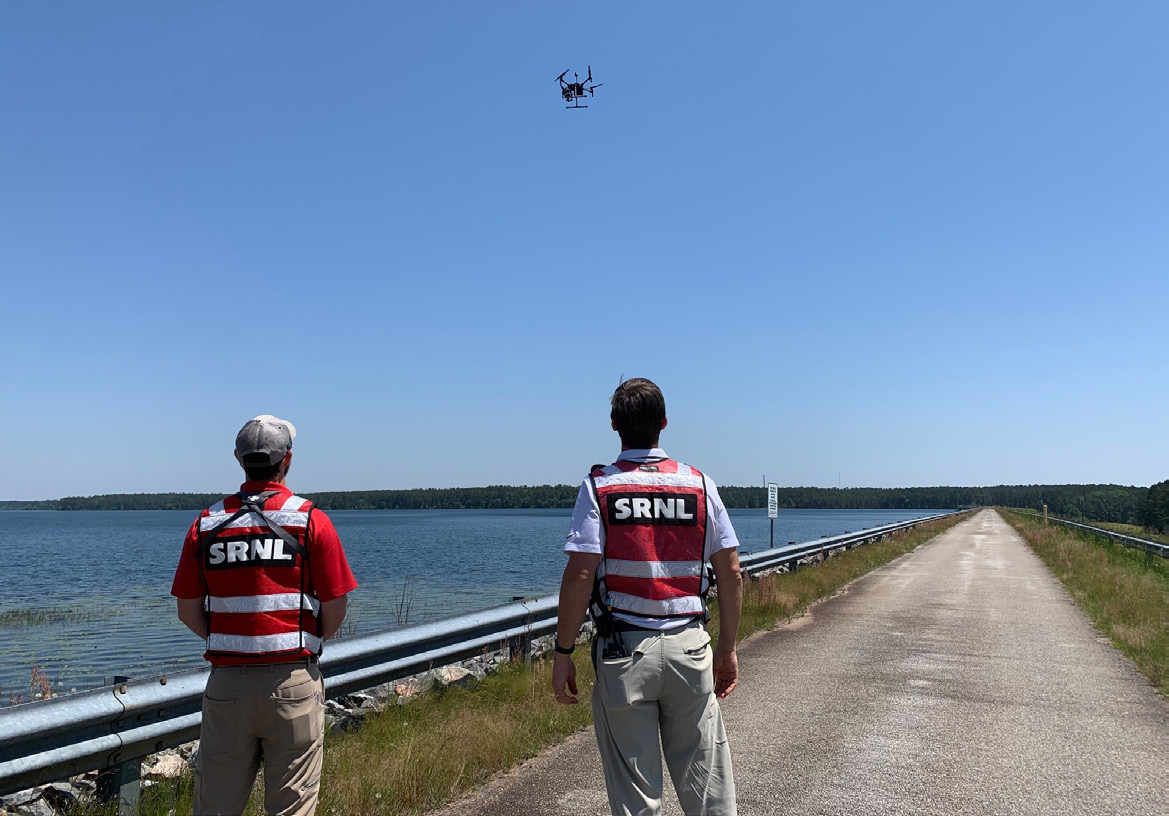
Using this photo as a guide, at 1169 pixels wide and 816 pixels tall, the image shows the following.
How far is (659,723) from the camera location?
3.47m

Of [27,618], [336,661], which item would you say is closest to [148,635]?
[27,618]

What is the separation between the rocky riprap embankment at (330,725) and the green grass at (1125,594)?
6381mm

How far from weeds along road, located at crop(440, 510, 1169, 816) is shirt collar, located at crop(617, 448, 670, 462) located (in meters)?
2.47

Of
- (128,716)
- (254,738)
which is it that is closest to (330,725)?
(128,716)

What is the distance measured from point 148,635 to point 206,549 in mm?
18716

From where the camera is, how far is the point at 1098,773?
5.63 meters

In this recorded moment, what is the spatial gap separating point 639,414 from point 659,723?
124 centimetres

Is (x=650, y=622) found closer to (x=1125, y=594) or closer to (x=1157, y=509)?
(x=1125, y=594)

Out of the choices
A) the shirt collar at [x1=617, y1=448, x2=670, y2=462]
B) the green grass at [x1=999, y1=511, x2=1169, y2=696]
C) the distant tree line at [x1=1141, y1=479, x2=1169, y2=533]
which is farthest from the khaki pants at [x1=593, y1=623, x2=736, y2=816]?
the distant tree line at [x1=1141, y1=479, x2=1169, y2=533]

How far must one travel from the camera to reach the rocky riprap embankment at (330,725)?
15.7 feet

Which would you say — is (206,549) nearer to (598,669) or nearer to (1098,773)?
(598,669)

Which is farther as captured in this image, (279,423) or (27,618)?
(27,618)

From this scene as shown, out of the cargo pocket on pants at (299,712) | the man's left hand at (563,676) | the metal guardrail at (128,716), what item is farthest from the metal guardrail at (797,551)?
the cargo pocket on pants at (299,712)

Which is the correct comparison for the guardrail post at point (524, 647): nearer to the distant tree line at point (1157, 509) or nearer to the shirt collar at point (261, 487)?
the shirt collar at point (261, 487)
